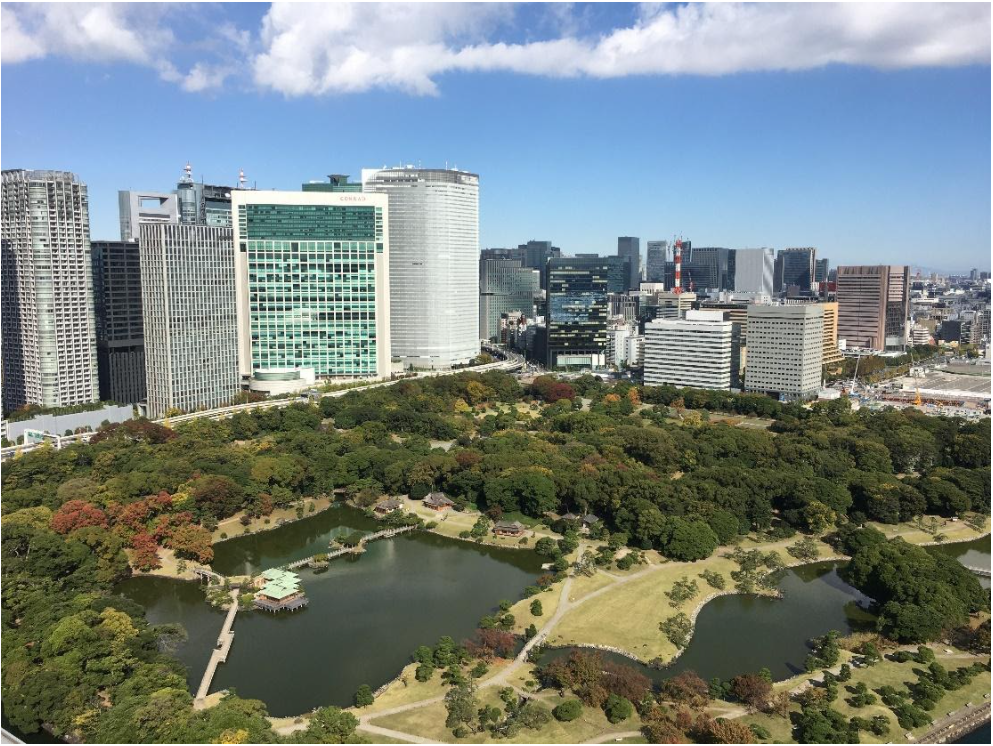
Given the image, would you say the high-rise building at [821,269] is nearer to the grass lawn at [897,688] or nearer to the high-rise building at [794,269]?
the high-rise building at [794,269]

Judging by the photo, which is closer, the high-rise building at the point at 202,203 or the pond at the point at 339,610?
the pond at the point at 339,610

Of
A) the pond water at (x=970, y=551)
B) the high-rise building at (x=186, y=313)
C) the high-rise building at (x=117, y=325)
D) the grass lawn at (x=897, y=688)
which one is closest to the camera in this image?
the grass lawn at (x=897, y=688)

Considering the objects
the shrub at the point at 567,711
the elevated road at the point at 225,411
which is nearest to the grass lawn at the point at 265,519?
the elevated road at the point at 225,411

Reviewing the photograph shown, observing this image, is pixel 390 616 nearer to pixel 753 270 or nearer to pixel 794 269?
pixel 753 270

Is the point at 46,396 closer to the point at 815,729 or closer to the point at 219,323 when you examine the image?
the point at 219,323

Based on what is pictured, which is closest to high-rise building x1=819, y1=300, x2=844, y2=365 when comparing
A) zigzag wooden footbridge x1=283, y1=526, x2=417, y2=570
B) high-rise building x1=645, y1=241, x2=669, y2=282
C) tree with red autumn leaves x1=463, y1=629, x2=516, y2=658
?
zigzag wooden footbridge x1=283, y1=526, x2=417, y2=570

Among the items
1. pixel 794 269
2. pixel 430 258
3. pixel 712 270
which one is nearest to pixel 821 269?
pixel 794 269
